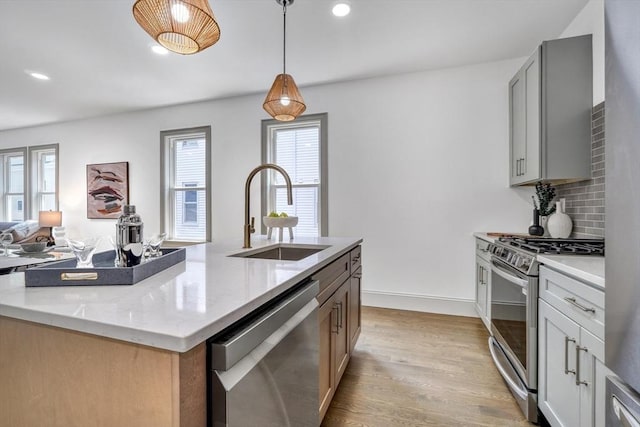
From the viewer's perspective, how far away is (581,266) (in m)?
1.24

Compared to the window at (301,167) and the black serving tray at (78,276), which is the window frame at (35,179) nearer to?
the window at (301,167)

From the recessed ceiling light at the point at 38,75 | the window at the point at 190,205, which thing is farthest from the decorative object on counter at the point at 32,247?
the recessed ceiling light at the point at 38,75

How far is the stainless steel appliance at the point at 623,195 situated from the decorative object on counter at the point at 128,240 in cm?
134

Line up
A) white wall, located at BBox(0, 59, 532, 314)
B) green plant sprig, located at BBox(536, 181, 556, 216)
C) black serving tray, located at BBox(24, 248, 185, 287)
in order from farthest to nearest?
white wall, located at BBox(0, 59, 532, 314) < green plant sprig, located at BBox(536, 181, 556, 216) < black serving tray, located at BBox(24, 248, 185, 287)

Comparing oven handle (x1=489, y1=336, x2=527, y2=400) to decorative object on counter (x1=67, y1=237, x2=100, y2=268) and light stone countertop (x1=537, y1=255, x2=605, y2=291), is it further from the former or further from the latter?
decorative object on counter (x1=67, y1=237, x2=100, y2=268)

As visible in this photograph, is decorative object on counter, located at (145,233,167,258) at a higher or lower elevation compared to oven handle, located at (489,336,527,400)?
higher

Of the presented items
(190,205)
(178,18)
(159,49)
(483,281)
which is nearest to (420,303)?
(483,281)

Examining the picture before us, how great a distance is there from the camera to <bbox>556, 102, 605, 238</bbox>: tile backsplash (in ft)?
6.73

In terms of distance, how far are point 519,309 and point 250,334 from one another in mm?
1757

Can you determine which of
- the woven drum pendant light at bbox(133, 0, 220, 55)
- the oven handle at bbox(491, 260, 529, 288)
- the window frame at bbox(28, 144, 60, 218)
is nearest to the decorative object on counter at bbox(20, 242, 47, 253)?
the woven drum pendant light at bbox(133, 0, 220, 55)

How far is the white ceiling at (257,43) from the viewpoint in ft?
7.38

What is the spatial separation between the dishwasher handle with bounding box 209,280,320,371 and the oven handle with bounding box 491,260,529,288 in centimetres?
137

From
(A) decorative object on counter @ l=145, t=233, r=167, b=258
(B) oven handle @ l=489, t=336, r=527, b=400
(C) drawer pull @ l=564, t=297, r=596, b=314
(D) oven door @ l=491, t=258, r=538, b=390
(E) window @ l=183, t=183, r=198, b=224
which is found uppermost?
(E) window @ l=183, t=183, r=198, b=224

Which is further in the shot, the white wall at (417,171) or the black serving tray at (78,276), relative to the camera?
the white wall at (417,171)
